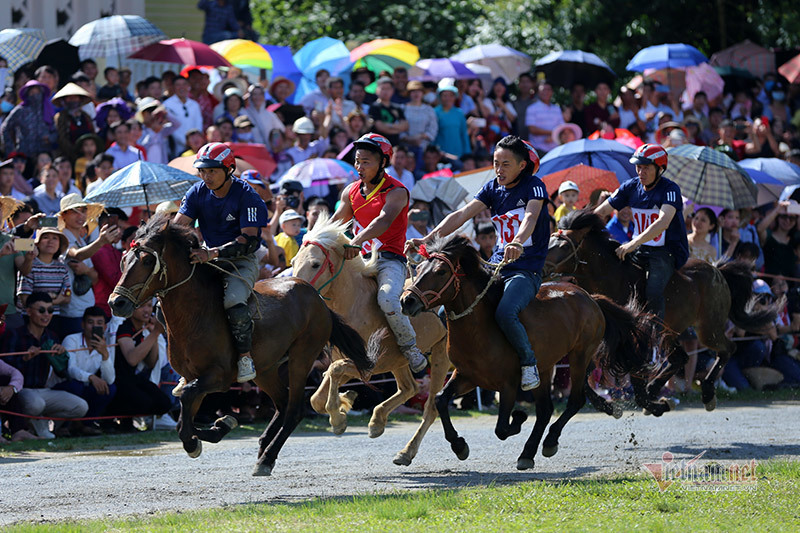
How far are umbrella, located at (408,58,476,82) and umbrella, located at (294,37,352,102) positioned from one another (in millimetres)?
1462

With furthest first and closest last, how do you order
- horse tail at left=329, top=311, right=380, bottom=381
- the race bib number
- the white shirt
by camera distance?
1. the white shirt
2. the race bib number
3. horse tail at left=329, top=311, right=380, bottom=381

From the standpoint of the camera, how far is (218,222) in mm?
9953

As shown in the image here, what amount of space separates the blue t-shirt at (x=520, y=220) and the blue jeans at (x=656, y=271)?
2331mm

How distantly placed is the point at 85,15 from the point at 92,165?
35.4ft

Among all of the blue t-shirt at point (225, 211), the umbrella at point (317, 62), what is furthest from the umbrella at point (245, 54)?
the blue t-shirt at point (225, 211)

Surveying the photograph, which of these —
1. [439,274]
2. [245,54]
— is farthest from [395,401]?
[245,54]

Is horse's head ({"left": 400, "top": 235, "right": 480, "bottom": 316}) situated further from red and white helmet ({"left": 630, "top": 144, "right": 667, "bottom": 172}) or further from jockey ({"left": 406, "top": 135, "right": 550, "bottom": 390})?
red and white helmet ({"left": 630, "top": 144, "right": 667, "bottom": 172})

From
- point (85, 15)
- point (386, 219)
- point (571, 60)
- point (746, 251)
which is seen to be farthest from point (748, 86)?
point (386, 219)

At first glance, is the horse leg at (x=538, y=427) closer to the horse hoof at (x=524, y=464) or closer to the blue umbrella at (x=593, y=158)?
the horse hoof at (x=524, y=464)

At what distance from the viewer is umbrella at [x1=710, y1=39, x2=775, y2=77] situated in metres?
26.3

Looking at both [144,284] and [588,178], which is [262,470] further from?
[588,178]

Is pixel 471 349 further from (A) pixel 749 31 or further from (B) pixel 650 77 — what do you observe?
(A) pixel 749 31

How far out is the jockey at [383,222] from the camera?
35.6 feet

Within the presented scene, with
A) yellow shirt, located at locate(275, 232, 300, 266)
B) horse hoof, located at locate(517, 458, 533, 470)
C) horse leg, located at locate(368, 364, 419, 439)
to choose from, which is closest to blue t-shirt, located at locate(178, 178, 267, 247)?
horse leg, located at locate(368, 364, 419, 439)
